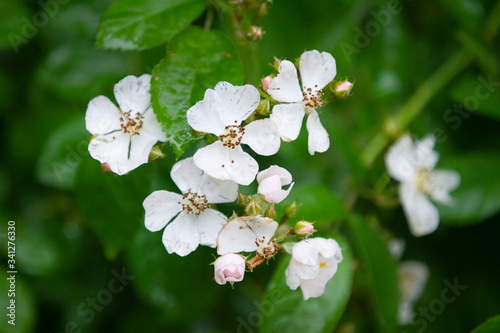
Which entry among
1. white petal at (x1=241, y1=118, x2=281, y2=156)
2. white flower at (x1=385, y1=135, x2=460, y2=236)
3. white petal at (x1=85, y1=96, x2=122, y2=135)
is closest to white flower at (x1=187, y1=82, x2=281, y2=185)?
white petal at (x1=241, y1=118, x2=281, y2=156)

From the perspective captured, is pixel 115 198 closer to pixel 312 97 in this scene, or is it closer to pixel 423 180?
pixel 312 97

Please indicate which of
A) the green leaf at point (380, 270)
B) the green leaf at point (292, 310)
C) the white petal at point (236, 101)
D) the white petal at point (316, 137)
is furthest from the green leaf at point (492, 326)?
the white petal at point (236, 101)

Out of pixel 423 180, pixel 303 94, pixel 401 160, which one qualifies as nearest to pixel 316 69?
pixel 303 94

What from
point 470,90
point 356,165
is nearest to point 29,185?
point 356,165

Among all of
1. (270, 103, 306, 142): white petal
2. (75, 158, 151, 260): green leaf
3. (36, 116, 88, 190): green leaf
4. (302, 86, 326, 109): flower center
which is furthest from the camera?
(36, 116, 88, 190): green leaf

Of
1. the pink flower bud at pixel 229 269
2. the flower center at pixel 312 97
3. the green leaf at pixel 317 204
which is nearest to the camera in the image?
the pink flower bud at pixel 229 269

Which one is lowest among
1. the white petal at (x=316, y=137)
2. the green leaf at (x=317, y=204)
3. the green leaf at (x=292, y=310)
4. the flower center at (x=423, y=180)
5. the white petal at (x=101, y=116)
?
the flower center at (x=423, y=180)

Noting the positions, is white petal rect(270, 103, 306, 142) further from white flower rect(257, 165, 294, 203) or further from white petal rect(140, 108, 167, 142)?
white petal rect(140, 108, 167, 142)

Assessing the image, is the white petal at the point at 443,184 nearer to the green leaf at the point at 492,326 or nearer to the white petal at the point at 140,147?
the green leaf at the point at 492,326
